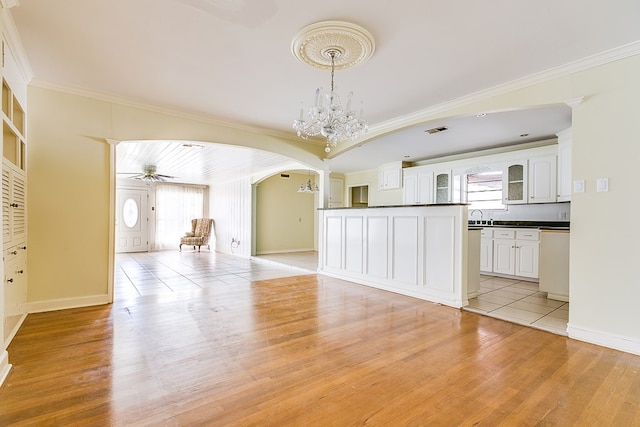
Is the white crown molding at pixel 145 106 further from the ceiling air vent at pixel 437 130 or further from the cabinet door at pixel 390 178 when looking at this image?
the cabinet door at pixel 390 178

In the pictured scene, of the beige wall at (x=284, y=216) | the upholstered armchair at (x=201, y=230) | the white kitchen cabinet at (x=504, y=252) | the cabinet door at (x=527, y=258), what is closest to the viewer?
the cabinet door at (x=527, y=258)

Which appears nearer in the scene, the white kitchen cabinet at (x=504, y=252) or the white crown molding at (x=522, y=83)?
the white crown molding at (x=522, y=83)

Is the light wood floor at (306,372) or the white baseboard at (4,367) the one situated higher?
the white baseboard at (4,367)

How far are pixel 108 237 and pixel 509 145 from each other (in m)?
6.96

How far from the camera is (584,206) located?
2734 mm

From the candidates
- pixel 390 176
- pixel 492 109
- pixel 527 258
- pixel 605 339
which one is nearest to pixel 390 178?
pixel 390 176

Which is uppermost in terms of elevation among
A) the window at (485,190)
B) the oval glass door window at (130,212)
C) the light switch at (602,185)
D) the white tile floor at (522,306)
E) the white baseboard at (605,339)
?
the window at (485,190)

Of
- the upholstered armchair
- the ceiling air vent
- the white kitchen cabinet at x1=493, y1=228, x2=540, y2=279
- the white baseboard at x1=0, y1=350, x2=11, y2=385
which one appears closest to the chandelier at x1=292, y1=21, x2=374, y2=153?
the ceiling air vent

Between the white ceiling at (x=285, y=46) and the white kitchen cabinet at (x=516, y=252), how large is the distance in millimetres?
2014

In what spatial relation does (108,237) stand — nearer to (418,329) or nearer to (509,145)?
(418,329)

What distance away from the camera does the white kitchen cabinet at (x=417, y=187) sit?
7023mm

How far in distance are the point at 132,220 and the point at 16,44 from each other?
8095 mm

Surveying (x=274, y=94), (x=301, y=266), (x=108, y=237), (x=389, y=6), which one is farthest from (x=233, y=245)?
(x=389, y=6)

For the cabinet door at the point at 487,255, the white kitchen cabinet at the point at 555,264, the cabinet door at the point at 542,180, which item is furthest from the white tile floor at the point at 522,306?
the cabinet door at the point at 542,180
